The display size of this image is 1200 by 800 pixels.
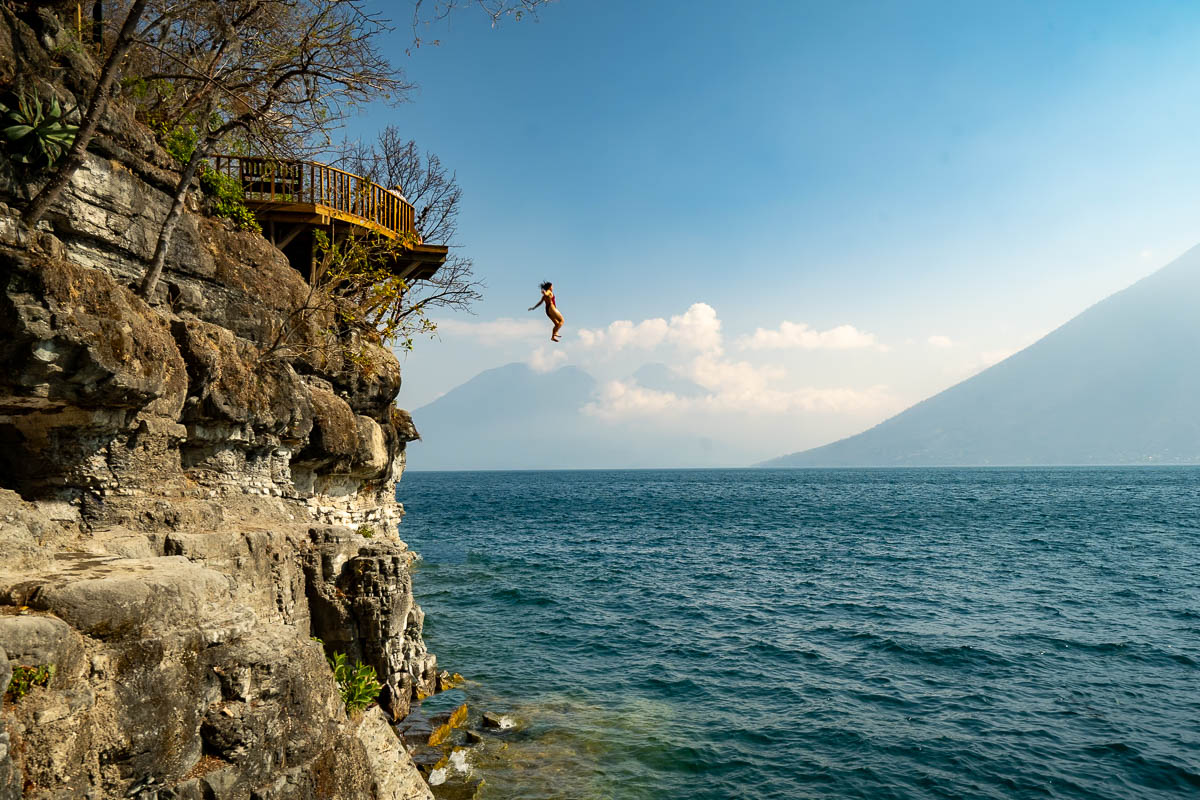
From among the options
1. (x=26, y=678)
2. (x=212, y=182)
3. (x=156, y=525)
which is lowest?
(x=26, y=678)

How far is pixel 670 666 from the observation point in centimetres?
2259

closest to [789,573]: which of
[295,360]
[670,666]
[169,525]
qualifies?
[670,666]

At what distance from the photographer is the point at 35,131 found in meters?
9.48

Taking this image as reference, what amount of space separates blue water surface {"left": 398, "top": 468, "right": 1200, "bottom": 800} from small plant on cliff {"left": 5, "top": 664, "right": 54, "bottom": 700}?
32.1 ft

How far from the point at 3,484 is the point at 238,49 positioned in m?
10.4

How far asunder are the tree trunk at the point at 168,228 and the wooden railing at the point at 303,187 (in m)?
4.14

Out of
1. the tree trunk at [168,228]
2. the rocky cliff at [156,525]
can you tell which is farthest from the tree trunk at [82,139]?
the tree trunk at [168,228]

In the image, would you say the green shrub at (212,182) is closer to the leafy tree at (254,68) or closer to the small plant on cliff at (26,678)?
the leafy tree at (254,68)

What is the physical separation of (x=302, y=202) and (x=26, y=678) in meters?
13.8

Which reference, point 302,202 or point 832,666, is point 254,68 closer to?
point 302,202

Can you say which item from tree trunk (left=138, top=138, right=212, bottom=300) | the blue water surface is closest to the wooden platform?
tree trunk (left=138, top=138, right=212, bottom=300)

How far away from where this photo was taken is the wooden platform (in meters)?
17.2

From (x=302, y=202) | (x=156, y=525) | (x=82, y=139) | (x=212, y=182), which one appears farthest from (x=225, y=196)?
(x=156, y=525)

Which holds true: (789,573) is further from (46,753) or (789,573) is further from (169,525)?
(46,753)
